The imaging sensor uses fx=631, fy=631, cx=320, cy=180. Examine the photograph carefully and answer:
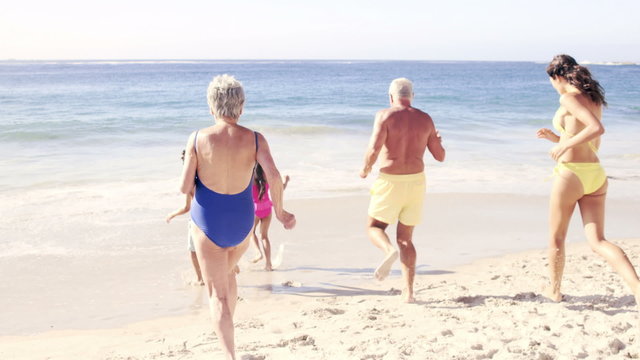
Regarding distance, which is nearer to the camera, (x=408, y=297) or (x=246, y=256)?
(x=408, y=297)

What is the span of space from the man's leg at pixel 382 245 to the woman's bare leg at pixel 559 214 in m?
1.14

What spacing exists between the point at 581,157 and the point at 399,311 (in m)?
1.69

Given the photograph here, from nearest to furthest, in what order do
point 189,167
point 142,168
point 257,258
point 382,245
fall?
point 189,167
point 382,245
point 257,258
point 142,168

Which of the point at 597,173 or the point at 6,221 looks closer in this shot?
the point at 597,173

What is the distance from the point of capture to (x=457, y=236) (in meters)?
7.24

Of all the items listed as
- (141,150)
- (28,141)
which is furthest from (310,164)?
(28,141)

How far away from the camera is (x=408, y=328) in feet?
14.0

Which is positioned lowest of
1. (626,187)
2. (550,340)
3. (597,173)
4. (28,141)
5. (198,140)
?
(28,141)

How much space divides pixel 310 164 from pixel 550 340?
28.5 feet

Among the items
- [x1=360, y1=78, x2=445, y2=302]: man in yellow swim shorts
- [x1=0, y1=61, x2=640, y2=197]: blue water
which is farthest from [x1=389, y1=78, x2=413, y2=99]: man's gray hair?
[x1=0, y1=61, x2=640, y2=197]: blue water

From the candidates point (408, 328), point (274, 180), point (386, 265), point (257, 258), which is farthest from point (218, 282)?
point (257, 258)

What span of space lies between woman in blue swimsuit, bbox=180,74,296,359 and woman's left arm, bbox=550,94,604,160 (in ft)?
6.31

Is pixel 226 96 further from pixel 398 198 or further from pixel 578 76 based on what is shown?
pixel 578 76

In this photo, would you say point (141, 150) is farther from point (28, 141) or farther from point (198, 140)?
point (198, 140)
